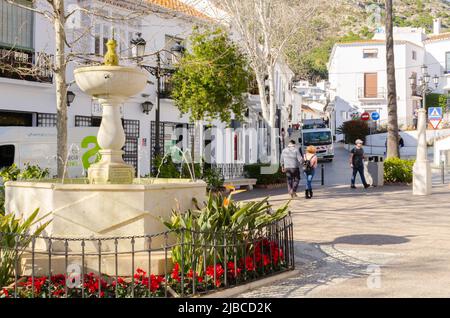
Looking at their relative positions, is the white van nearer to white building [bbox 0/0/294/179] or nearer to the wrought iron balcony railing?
white building [bbox 0/0/294/179]

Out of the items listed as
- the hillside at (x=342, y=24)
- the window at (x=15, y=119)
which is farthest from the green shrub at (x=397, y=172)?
the window at (x=15, y=119)

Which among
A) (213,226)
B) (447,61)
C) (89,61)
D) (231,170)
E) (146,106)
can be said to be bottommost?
(213,226)

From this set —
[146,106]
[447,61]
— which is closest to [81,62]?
[146,106]

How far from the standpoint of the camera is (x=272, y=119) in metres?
21.7

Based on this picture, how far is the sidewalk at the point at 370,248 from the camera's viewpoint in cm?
637

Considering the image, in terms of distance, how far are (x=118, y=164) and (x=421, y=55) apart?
54.6m

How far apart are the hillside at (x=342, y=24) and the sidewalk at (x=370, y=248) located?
1059cm

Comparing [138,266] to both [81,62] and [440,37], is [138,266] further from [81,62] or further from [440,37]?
[440,37]

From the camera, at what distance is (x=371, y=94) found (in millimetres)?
56656

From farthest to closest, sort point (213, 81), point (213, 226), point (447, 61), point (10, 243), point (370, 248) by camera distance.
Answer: point (447, 61)
point (213, 81)
point (370, 248)
point (213, 226)
point (10, 243)

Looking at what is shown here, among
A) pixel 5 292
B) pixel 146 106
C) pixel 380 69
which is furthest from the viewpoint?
pixel 380 69

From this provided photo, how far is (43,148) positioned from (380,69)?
1775 inches

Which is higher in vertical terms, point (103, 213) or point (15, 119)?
point (15, 119)

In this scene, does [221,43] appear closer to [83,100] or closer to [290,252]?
[83,100]
